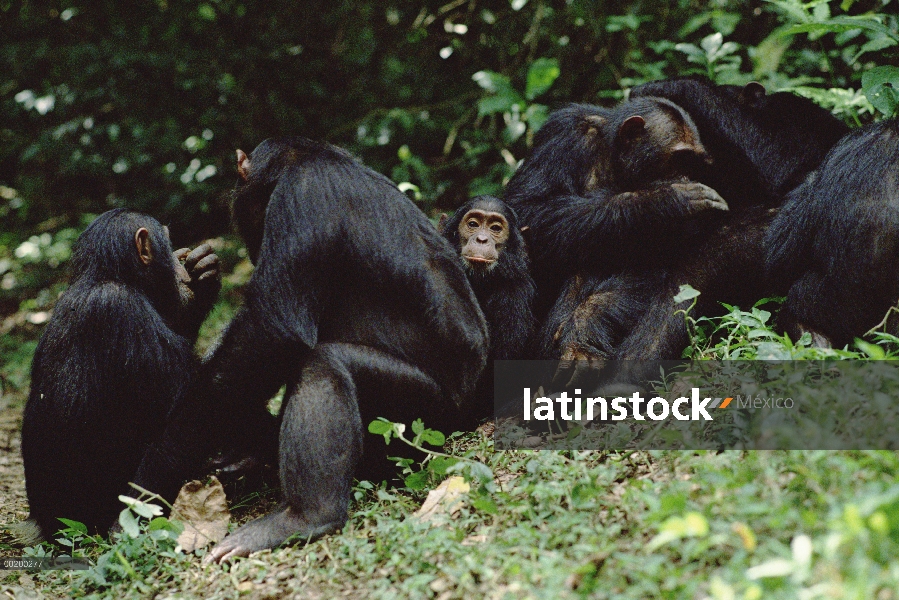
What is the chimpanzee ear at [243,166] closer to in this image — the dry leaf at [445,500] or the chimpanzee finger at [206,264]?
the chimpanzee finger at [206,264]

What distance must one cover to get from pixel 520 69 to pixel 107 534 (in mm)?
5860

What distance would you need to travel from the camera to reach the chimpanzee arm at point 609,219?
5.43 metres

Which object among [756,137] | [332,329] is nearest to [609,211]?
[756,137]

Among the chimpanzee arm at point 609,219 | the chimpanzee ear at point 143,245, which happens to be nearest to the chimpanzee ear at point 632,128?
the chimpanzee arm at point 609,219

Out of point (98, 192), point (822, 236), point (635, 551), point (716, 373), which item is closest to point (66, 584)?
point (635, 551)

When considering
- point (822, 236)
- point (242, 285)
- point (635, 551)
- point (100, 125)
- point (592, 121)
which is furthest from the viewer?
point (100, 125)

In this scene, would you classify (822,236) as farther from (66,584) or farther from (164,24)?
(164,24)

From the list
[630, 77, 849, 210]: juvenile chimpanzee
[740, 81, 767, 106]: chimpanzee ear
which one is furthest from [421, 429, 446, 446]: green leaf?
[740, 81, 767, 106]: chimpanzee ear

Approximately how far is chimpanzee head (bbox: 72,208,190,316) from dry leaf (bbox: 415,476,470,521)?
2.08 m

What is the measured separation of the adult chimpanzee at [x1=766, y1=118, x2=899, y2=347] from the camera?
14.3 feet

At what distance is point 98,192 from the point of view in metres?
11.5

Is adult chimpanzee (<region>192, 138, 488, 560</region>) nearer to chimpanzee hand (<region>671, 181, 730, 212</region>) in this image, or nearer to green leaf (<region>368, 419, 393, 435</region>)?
green leaf (<region>368, 419, 393, 435</region>)

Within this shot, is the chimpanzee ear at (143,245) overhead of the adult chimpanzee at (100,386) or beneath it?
overhead

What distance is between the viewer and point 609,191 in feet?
18.9
